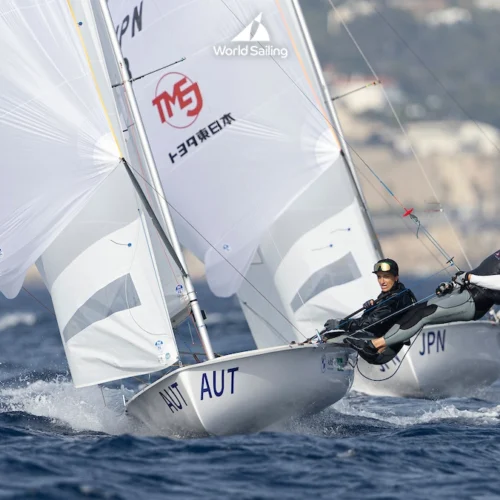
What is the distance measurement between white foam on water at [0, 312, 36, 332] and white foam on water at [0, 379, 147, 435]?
Answer: 39.0 feet

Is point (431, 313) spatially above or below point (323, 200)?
below

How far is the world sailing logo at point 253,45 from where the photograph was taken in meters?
9.96

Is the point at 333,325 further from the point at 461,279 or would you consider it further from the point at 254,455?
the point at 254,455

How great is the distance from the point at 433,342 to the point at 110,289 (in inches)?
132

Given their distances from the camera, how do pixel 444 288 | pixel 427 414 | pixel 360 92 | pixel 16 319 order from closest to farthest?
pixel 444 288 → pixel 427 414 → pixel 16 319 → pixel 360 92

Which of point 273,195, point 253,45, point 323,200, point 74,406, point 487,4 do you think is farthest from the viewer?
point 487,4

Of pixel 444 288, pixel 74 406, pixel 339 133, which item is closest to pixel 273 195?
pixel 339 133

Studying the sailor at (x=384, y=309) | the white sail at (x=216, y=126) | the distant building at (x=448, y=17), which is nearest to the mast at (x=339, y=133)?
the white sail at (x=216, y=126)

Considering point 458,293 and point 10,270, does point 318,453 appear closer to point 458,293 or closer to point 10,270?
point 458,293

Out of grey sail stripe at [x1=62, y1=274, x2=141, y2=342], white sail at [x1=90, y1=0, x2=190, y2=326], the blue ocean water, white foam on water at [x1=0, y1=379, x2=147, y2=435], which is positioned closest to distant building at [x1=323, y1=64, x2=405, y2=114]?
white foam on water at [x1=0, y1=379, x2=147, y2=435]

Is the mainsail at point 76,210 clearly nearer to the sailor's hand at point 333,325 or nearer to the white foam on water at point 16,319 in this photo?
the sailor's hand at point 333,325

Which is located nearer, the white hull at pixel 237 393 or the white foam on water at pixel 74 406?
the white hull at pixel 237 393

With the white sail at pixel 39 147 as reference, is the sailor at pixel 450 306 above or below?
below

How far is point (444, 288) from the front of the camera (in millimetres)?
7312
